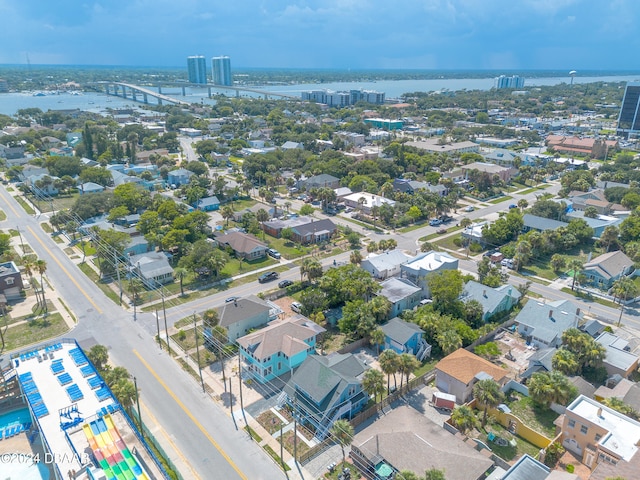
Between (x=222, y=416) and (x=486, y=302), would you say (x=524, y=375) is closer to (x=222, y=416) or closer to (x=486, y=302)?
(x=486, y=302)

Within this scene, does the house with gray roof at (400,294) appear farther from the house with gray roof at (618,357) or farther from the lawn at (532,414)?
the house with gray roof at (618,357)

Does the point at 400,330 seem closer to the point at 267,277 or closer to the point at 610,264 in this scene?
the point at 267,277

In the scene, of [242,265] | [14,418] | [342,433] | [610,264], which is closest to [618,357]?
[610,264]

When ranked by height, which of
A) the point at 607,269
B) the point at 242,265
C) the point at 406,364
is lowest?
the point at 242,265

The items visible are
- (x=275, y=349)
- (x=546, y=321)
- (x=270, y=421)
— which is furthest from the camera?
(x=546, y=321)

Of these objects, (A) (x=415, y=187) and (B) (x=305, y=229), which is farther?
(A) (x=415, y=187)

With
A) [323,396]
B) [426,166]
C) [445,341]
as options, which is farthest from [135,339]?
[426,166]

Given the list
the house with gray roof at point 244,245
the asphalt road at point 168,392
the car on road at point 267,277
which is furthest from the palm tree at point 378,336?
the house with gray roof at point 244,245
